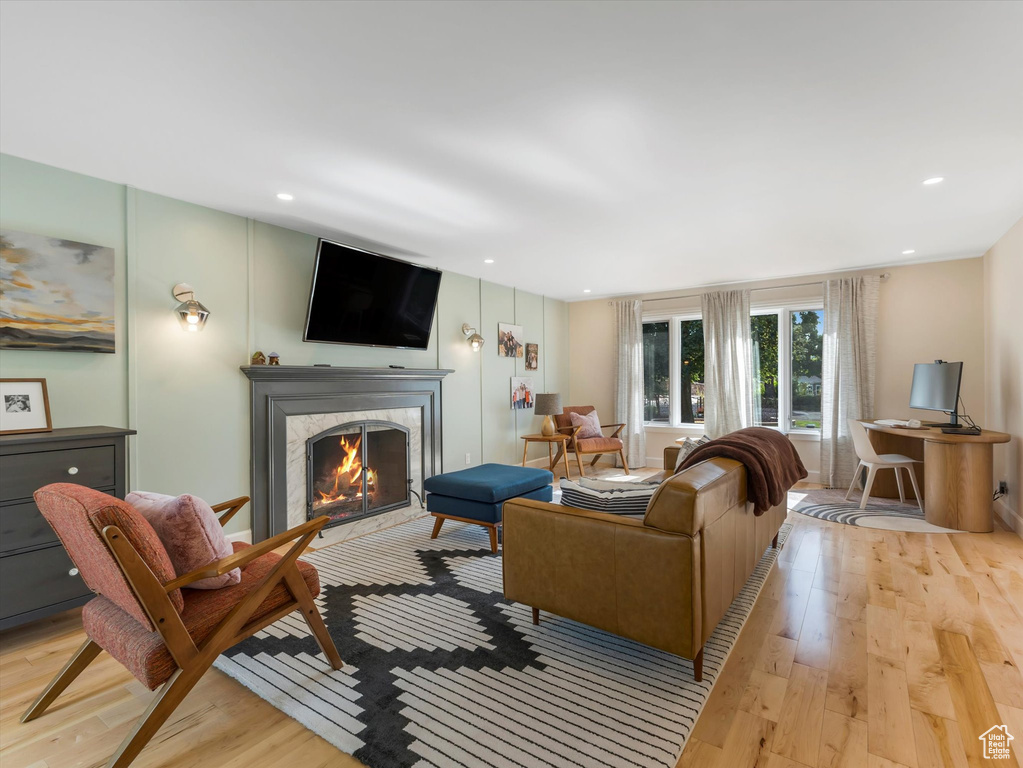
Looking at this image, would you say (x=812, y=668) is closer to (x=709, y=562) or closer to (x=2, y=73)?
(x=709, y=562)

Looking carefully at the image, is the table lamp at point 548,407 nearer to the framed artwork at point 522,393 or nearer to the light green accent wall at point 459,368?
the framed artwork at point 522,393

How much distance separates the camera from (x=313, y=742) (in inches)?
67.6

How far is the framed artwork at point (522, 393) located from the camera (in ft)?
21.4

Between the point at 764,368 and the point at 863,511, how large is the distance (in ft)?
7.06

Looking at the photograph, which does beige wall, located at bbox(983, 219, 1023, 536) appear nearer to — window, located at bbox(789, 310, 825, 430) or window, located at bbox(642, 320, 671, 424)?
window, located at bbox(789, 310, 825, 430)

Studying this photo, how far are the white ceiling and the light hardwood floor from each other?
2404 millimetres

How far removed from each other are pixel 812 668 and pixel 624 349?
5260 millimetres

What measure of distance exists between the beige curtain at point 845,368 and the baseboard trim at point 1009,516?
119cm

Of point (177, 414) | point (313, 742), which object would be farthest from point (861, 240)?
point (177, 414)

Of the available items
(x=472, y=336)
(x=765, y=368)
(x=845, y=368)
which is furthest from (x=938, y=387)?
(x=472, y=336)

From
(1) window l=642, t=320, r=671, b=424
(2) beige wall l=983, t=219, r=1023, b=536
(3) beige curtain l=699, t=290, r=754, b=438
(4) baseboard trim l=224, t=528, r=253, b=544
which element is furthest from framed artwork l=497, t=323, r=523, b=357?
(2) beige wall l=983, t=219, r=1023, b=536

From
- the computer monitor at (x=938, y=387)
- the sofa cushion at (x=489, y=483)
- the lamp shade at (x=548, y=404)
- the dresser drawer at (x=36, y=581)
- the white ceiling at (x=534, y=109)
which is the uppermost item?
the white ceiling at (x=534, y=109)

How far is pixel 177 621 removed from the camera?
1567 mm

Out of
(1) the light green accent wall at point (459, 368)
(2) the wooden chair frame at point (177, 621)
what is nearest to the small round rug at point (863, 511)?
(1) the light green accent wall at point (459, 368)
